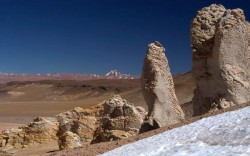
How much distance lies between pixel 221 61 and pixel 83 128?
280 inches

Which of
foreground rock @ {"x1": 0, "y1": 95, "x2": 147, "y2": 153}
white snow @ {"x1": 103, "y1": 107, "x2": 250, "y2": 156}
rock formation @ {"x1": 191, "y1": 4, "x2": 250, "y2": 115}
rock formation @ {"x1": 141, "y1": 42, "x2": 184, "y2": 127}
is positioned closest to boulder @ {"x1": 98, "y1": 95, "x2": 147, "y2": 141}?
foreground rock @ {"x1": 0, "y1": 95, "x2": 147, "y2": 153}

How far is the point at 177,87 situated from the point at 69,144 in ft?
201

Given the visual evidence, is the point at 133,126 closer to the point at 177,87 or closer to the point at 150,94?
the point at 150,94

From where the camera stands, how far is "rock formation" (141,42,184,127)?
1688 cm

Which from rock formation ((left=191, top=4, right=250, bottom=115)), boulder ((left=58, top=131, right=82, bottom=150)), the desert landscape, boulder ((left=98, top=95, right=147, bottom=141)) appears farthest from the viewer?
boulder ((left=58, top=131, right=82, bottom=150))

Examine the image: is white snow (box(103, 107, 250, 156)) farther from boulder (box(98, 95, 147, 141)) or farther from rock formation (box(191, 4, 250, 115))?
boulder (box(98, 95, 147, 141))

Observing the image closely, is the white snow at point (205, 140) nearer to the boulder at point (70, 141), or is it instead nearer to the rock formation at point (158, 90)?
the rock formation at point (158, 90)

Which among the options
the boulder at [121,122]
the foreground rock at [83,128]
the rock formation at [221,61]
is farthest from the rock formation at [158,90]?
the foreground rock at [83,128]

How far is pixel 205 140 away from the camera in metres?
10.3

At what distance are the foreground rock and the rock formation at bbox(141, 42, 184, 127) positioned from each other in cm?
126

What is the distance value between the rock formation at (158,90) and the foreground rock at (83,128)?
126 centimetres

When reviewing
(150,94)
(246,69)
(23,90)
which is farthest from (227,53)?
(23,90)

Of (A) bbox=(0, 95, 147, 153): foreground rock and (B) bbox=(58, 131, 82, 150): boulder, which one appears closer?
(A) bbox=(0, 95, 147, 153): foreground rock

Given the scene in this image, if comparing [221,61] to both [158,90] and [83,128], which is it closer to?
[158,90]
